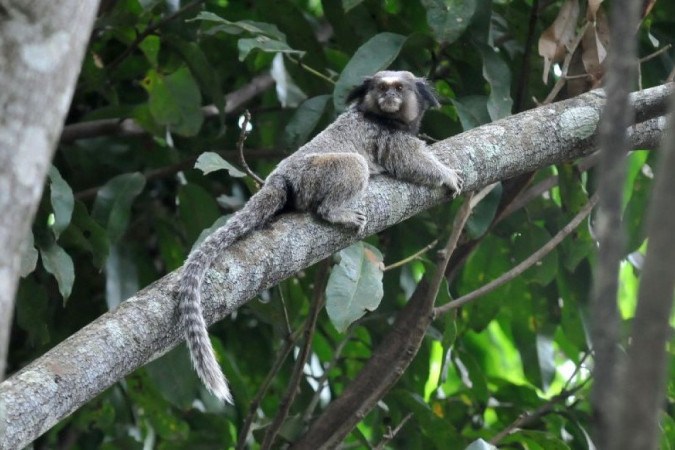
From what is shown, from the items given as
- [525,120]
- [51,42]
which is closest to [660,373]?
[51,42]

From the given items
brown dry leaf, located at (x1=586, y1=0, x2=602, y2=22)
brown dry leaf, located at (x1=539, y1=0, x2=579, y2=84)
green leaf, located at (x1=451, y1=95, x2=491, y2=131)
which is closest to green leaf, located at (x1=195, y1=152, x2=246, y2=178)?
green leaf, located at (x1=451, y1=95, x2=491, y2=131)

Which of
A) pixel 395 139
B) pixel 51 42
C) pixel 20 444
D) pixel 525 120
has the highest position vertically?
pixel 51 42

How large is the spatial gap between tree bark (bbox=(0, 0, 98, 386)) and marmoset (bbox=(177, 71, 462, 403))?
4.16 feet

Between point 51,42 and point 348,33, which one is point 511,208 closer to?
point 348,33

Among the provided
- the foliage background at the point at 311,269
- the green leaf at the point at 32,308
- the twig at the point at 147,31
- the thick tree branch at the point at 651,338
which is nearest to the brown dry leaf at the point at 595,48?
the foliage background at the point at 311,269

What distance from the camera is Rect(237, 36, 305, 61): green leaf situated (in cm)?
489

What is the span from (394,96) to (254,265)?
2.23 m

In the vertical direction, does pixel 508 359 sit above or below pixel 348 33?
below

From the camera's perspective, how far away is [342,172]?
4.63 metres

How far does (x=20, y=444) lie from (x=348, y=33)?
3.86m

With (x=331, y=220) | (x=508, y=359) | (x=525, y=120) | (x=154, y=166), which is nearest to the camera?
(x=331, y=220)

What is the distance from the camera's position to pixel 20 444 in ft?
8.80

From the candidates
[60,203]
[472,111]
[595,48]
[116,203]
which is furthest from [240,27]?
[595,48]

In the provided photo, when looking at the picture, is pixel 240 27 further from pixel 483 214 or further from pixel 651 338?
pixel 651 338
